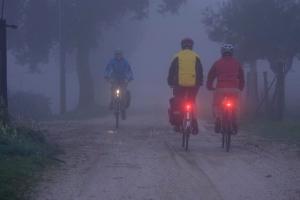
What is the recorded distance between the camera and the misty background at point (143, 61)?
5003 centimetres

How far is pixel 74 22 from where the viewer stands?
35969mm

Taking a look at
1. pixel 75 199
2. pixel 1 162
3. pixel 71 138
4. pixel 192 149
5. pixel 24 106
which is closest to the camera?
pixel 75 199

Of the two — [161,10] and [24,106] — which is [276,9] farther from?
[24,106]

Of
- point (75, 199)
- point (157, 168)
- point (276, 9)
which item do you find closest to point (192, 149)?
point (157, 168)

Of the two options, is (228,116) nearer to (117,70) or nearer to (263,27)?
(117,70)

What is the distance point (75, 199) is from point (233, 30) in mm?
24458

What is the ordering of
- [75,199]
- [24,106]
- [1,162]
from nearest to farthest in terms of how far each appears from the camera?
[75,199], [1,162], [24,106]

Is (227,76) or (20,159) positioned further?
(227,76)

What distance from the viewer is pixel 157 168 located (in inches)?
A: 442

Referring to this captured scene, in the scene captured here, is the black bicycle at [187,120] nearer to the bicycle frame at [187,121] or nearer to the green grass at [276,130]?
the bicycle frame at [187,121]

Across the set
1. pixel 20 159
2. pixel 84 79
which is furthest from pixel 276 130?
pixel 84 79

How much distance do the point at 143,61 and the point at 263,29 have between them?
5589 cm

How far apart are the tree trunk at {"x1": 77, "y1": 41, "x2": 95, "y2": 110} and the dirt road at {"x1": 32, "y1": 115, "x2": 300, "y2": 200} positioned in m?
21.2

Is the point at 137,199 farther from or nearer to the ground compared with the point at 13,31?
nearer to the ground
